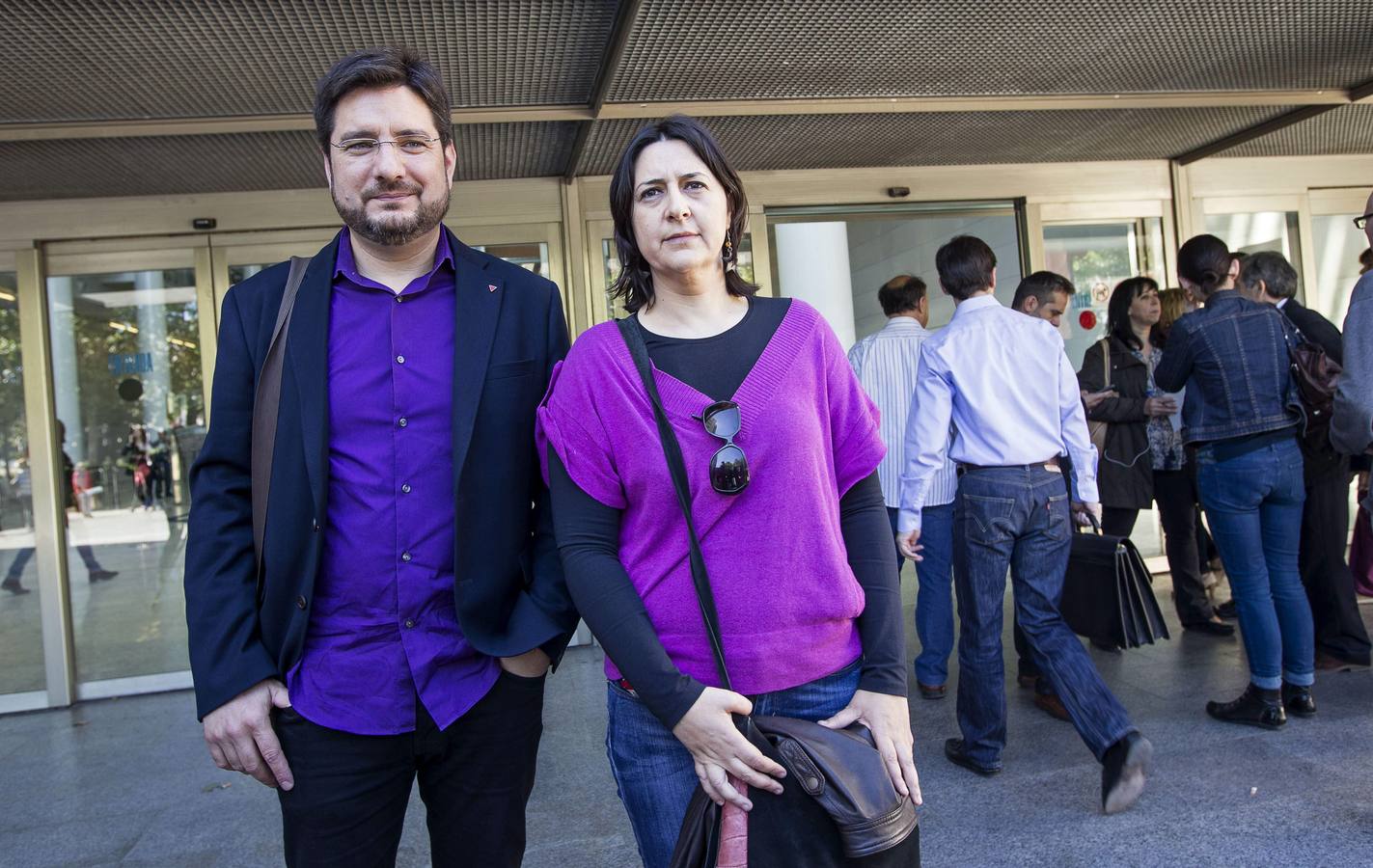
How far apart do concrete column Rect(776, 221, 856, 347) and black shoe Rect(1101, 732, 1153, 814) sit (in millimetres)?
4922

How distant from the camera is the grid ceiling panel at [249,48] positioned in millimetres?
3627

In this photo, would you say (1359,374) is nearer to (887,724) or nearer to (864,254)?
(887,724)

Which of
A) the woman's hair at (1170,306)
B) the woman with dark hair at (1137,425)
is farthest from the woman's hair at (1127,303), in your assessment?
the woman's hair at (1170,306)

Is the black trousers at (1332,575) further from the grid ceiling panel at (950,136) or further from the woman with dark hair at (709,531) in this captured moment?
the woman with dark hair at (709,531)

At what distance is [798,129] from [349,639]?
4615 millimetres

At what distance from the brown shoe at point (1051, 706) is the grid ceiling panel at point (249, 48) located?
3.42 meters

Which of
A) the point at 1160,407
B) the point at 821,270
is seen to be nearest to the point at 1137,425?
the point at 1160,407

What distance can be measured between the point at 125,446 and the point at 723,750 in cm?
581

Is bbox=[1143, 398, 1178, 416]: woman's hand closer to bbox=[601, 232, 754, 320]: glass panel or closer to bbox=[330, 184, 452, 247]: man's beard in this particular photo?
bbox=[601, 232, 754, 320]: glass panel

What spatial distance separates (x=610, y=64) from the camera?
13.9 feet

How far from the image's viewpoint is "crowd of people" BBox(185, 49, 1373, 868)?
5.41 ft

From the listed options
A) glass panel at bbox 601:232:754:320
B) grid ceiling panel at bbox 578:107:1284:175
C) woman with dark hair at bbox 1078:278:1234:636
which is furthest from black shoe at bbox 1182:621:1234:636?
glass panel at bbox 601:232:754:320

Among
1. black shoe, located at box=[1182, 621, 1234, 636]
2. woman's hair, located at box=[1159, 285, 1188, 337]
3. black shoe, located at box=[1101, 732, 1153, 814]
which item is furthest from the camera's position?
woman's hair, located at box=[1159, 285, 1188, 337]

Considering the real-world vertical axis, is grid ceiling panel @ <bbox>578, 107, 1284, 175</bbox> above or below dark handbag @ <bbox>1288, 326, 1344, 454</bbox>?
above
